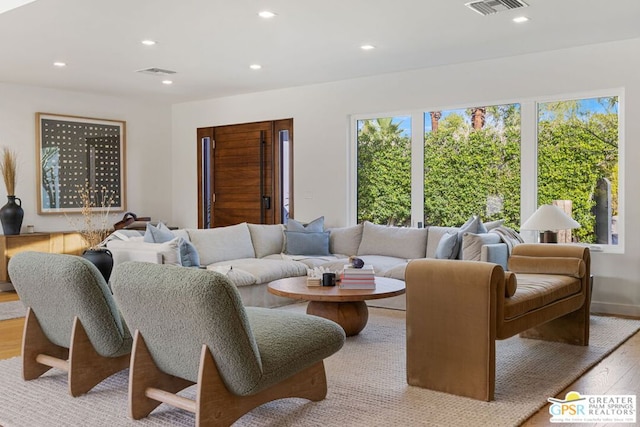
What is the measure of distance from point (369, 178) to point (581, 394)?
167 inches

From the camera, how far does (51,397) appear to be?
3129 mm

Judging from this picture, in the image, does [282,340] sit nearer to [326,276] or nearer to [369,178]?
[326,276]

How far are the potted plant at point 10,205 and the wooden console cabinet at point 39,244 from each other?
144mm

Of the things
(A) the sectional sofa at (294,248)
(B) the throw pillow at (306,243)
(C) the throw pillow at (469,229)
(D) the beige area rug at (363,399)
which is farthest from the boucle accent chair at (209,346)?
(B) the throw pillow at (306,243)

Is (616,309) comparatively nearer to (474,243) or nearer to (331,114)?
(474,243)

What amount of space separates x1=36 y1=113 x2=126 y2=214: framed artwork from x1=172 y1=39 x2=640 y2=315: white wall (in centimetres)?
95

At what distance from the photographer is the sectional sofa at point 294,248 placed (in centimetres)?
530

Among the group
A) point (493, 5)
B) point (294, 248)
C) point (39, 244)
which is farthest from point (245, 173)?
point (493, 5)

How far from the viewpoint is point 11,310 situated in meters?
5.70

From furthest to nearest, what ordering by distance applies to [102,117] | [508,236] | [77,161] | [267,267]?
[102,117]
[77,161]
[267,267]
[508,236]

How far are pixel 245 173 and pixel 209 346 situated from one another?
229 inches

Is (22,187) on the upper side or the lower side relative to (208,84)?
lower

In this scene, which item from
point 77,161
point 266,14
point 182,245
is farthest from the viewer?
point 77,161

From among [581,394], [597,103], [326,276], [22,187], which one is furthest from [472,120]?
[22,187]
